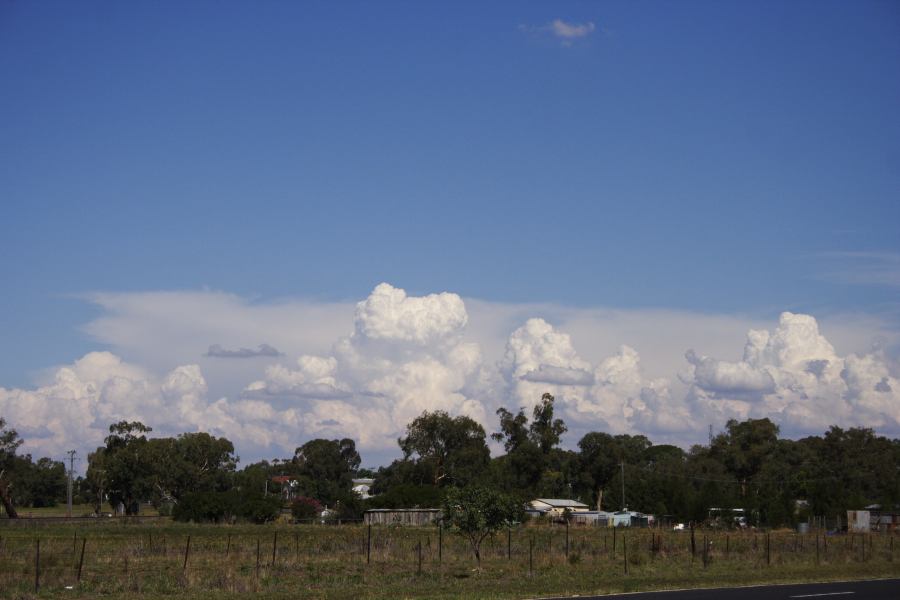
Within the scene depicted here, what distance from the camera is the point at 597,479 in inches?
5281

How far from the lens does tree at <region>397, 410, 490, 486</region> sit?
442 ft

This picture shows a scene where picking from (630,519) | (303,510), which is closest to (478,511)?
(630,519)

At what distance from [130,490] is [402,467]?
37935 millimetres

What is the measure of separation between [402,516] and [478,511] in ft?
184

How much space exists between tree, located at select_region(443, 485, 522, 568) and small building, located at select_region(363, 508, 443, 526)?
52.6 m

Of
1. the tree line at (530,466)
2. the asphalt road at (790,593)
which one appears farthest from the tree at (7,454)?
the asphalt road at (790,593)

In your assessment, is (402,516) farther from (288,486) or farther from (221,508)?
(288,486)

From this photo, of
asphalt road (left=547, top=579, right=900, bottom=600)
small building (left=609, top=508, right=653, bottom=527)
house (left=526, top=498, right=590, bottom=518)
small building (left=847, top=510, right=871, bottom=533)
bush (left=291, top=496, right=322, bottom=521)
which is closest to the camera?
asphalt road (left=547, top=579, right=900, bottom=600)

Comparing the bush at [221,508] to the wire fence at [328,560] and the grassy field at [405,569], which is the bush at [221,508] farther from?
the grassy field at [405,569]

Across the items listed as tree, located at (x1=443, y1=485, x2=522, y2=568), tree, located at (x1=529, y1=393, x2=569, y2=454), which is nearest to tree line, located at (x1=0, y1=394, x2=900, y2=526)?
tree, located at (x1=529, y1=393, x2=569, y2=454)

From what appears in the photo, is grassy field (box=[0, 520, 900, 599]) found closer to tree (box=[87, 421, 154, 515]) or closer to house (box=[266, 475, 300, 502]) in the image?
tree (box=[87, 421, 154, 515])

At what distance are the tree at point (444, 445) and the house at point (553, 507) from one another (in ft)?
57.1

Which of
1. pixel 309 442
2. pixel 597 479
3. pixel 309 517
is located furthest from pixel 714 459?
pixel 309 442

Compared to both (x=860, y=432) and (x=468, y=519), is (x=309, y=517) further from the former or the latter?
(x=860, y=432)
